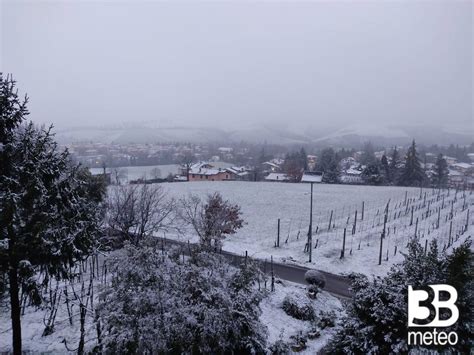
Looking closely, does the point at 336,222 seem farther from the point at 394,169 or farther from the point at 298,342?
the point at 394,169

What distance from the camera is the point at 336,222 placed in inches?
1549

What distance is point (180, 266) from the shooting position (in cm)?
1108

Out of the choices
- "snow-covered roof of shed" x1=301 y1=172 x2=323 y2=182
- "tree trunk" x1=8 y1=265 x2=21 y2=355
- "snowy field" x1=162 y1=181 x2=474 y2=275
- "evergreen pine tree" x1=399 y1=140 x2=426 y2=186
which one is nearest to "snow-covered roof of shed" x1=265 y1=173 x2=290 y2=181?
"snowy field" x1=162 y1=181 x2=474 y2=275

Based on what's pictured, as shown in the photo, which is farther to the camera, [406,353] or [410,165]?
[410,165]

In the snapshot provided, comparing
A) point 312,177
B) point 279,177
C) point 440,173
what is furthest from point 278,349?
point 440,173

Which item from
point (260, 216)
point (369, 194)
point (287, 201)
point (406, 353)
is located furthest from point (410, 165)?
point (406, 353)

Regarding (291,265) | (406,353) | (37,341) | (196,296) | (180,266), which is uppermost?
(180,266)

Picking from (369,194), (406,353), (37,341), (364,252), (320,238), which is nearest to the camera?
(406,353)

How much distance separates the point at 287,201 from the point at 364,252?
2335 centimetres

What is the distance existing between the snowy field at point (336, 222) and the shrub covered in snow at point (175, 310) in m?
15.9

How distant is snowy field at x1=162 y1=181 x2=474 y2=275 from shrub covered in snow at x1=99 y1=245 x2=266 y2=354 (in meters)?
15.9

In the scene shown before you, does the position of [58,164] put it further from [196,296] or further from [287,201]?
[287,201]

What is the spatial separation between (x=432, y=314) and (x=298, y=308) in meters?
7.85

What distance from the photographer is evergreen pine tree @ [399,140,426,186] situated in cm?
6881
